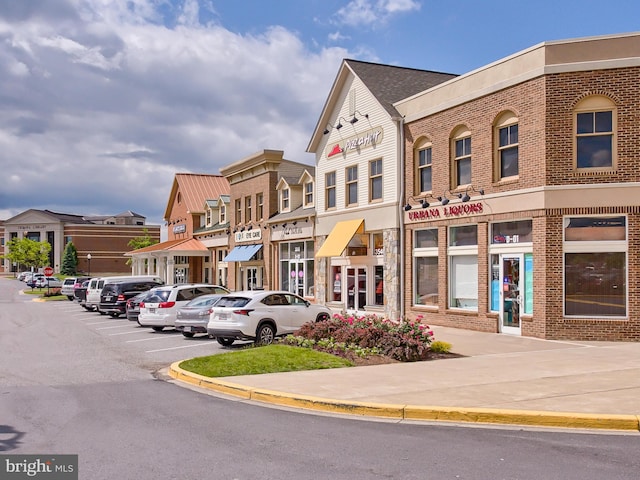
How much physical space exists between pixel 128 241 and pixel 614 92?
369 feet

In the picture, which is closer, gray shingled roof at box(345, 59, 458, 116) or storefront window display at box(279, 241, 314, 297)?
gray shingled roof at box(345, 59, 458, 116)

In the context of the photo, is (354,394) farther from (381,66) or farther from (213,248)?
(213,248)

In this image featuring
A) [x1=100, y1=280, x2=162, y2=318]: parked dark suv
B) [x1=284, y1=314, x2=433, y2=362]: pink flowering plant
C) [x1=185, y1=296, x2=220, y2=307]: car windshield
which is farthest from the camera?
[x1=100, y1=280, x2=162, y2=318]: parked dark suv

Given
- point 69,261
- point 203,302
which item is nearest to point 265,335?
point 203,302

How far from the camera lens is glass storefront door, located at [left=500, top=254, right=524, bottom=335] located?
20.5 metres

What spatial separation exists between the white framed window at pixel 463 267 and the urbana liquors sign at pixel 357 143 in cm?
565

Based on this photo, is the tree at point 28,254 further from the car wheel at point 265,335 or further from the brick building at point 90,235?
the car wheel at point 265,335

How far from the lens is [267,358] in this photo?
1477 centimetres

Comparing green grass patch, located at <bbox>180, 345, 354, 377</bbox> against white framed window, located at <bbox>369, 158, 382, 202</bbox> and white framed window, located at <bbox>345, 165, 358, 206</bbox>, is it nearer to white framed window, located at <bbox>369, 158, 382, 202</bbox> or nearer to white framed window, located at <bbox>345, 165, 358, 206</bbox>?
white framed window, located at <bbox>369, 158, 382, 202</bbox>

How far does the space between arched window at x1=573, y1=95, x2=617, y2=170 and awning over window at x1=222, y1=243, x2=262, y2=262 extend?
22.4m

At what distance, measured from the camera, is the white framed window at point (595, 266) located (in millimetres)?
18734

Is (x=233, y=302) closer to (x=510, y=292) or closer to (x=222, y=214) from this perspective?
(x=510, y=292)

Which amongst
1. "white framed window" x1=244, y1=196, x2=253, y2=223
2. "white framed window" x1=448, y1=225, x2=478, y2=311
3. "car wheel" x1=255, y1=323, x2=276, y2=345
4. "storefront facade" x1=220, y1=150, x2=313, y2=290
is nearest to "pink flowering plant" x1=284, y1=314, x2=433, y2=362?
"car wheel" x1=255, y1=323, x2=276, y2=345

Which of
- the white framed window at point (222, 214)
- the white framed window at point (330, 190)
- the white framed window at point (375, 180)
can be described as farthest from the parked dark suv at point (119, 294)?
the white framed window at point (222, 214)
